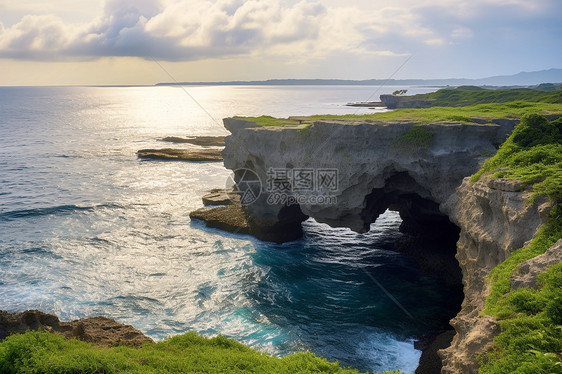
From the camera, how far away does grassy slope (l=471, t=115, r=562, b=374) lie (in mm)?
7340

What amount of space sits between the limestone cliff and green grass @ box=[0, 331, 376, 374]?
569cm

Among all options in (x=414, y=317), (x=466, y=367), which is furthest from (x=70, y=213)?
(x=466, y=367)

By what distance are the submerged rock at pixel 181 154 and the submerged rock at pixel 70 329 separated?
148 ft

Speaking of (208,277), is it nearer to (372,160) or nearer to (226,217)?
(226,217)

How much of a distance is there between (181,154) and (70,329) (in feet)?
159

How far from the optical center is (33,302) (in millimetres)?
19609

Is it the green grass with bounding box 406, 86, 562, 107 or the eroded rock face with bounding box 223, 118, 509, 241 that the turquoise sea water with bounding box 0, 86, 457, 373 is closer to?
the eroded rock face with bounding box 223, 118, 509, 241

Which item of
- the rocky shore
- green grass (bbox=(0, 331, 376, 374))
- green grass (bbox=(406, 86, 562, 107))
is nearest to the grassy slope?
the rocky shore

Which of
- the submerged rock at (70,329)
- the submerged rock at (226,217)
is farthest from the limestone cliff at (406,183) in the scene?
the submerged rock at (70,329)

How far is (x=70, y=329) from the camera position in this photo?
1356cm

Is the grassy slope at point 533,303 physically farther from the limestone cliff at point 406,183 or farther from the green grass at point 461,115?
the green grass at point 461,115

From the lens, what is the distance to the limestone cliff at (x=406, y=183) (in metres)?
12.7

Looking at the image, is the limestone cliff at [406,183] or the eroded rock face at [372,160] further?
the eroded rock face at [372,160]

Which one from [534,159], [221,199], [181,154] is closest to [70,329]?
[534,159]
